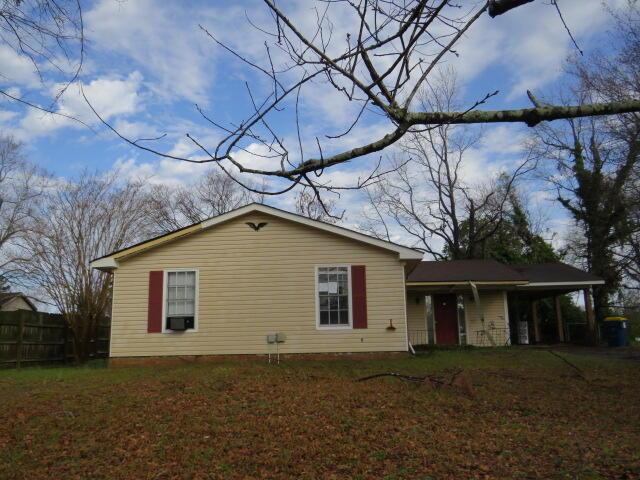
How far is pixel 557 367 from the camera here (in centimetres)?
1244

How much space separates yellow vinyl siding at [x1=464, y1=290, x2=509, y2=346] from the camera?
19.3m

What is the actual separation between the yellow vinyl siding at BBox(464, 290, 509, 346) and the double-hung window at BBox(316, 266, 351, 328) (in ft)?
24.9

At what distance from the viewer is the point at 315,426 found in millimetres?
7082

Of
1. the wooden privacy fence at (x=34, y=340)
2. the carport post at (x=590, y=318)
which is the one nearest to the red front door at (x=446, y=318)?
the carport post at (x=590, y=318)

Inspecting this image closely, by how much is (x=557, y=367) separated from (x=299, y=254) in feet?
21.3

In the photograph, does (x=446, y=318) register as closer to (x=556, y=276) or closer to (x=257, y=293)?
(x=556, y=276)

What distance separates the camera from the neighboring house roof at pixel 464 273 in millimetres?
18784

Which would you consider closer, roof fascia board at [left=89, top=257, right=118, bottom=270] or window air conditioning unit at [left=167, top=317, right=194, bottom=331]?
window air conditioning unit at [left=167, top=317, right=194, bottom=331]

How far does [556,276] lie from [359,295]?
1026 cm

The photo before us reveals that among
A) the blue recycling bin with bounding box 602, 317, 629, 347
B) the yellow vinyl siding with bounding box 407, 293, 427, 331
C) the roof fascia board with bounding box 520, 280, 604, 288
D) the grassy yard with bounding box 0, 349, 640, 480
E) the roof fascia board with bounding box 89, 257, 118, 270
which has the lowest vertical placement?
the grassy yard with bounding box 0, 349, 640, 480

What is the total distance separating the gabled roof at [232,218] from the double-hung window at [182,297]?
0.92 metres

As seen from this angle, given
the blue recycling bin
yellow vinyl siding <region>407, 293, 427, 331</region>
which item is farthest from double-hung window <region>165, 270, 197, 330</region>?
the blue recycling bin

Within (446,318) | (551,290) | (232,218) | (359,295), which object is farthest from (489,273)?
(232,218)

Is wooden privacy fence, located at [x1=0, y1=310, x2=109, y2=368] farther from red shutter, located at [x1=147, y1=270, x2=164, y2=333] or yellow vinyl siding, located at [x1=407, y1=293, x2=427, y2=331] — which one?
yellow vinyl siding, located at [x1=407, y1=293, x2=427, y2=331]
